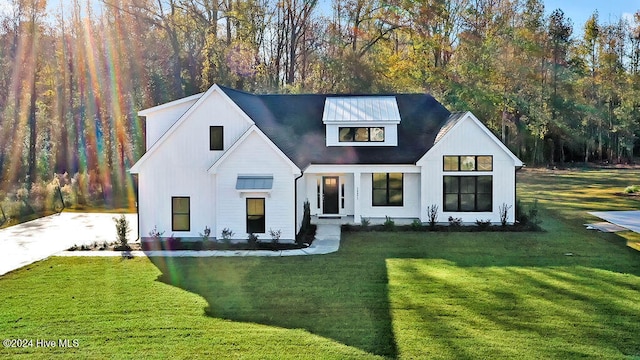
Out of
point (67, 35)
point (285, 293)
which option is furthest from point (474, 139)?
point (67, 35)

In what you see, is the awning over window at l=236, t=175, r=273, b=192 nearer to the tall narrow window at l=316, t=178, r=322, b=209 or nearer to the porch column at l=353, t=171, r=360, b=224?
the porch column at l=353, t=171, r=360, b=224

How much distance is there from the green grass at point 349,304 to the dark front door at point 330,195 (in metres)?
5.41

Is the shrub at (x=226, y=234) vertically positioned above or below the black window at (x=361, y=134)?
below

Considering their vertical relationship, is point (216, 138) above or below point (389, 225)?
above

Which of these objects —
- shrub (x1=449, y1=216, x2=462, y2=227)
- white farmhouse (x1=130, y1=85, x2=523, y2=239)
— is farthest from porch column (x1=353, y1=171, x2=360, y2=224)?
shrub (x1=449, y1=216, x2=462, y2=227)

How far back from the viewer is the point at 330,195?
20922 mm

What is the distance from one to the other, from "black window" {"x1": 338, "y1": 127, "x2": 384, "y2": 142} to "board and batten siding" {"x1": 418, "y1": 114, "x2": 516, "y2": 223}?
240cm

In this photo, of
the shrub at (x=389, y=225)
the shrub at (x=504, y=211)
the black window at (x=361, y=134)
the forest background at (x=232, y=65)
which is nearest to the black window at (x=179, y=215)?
the shrub at (x=389, y=225)

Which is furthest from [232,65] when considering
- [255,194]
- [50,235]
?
[255,194]

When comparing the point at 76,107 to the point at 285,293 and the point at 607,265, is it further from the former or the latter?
the point at 607,265

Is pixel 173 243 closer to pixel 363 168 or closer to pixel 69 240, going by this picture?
pixel 69 240

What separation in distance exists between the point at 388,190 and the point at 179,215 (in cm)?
Answer: 827

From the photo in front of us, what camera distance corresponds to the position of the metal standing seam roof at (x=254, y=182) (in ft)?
51.0

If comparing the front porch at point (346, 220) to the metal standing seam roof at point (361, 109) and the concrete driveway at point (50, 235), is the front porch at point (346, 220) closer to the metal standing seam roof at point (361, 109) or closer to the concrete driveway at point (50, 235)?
the metal standing seam roof at point (361, 109)
